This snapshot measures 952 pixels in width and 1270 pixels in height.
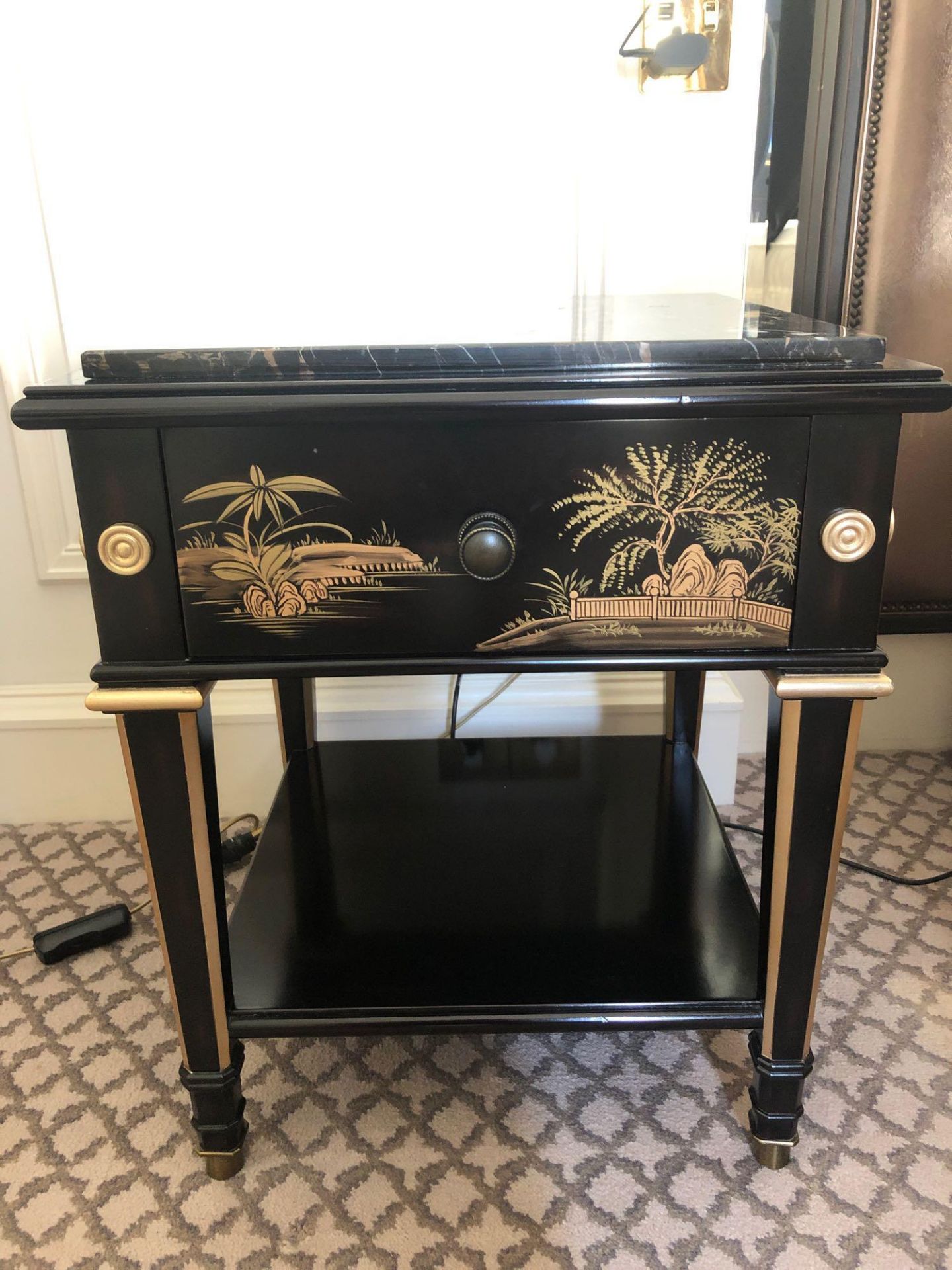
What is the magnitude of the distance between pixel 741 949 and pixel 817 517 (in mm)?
384

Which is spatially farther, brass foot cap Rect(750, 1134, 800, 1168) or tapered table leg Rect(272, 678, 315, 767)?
tapered table leg Rect(272, 678, 315, 767)

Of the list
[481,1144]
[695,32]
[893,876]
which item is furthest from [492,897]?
[695,32]

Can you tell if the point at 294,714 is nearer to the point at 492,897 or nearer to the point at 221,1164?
the point at 492,897

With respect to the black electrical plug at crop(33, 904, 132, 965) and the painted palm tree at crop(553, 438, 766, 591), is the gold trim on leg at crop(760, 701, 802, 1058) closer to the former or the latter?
the painted palm tree at crop(553, 438, 766, 591)

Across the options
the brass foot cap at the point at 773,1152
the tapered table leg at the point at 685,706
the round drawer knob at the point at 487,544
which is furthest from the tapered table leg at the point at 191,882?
the tapered table leg at the point at 685,706

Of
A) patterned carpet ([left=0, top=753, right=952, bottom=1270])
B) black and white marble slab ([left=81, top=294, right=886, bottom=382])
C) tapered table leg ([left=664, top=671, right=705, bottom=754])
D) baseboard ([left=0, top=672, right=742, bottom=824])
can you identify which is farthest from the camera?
baseboard ([left=0, top=672, right=742, bottom=824])

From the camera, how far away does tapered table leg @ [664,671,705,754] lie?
109cm

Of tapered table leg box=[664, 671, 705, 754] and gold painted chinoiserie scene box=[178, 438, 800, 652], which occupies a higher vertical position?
gold painted chinoiserie scene box=[178, 438, 800, 652]

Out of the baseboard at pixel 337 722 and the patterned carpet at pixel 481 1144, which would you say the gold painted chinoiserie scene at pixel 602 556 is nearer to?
the patterned carpet at pixel 481 1144

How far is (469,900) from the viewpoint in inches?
33.8

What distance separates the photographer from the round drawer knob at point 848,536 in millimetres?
607

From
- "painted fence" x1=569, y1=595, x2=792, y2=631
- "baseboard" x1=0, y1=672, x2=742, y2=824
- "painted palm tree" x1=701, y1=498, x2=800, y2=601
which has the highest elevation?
"painted palm tree" x1=701, y1=498, x2=800, y2=601

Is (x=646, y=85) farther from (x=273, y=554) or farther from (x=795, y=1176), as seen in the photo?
(x=795, y=1176)

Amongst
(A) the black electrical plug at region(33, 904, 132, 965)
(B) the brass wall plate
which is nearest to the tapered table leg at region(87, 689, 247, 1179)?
(A) the black electrical plug at region(33, 904, 132, 965)
